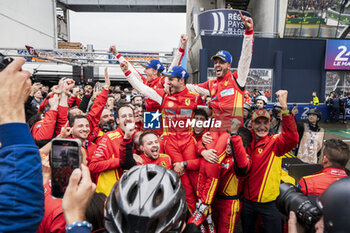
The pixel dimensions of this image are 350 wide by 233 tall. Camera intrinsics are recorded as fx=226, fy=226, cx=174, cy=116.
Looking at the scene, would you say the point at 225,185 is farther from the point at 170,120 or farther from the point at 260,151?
the point at 170,120

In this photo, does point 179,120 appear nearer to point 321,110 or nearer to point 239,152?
point 239,152

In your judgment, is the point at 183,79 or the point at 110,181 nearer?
the point at 110,181

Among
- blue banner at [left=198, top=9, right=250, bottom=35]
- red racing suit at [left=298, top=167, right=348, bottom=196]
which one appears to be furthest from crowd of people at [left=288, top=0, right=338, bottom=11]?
red racing suit at [left=298, top=167, right=348, bottom=196]

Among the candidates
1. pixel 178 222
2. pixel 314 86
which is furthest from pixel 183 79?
pixel 314 86

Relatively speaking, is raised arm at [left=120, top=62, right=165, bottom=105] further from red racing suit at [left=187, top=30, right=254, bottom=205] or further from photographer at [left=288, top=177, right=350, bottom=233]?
photographer at [left=288, top=177, right=350, bottom=233]

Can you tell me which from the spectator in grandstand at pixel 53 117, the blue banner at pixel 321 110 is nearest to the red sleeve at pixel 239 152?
the spectator in grandstand at pixel 53 117

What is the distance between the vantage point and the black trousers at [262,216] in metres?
2.39

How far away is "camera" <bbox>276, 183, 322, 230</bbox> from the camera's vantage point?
1074mm

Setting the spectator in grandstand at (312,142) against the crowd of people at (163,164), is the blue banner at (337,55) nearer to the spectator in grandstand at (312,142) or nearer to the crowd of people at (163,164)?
the spectator in grandstand at (312,142)

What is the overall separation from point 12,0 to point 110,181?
88.4 ft

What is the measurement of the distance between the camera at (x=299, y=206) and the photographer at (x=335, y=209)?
59 millimetres

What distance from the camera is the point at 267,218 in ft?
7.89

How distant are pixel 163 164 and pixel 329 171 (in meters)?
1.61

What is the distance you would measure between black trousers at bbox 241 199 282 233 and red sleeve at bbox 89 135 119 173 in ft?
5.00
